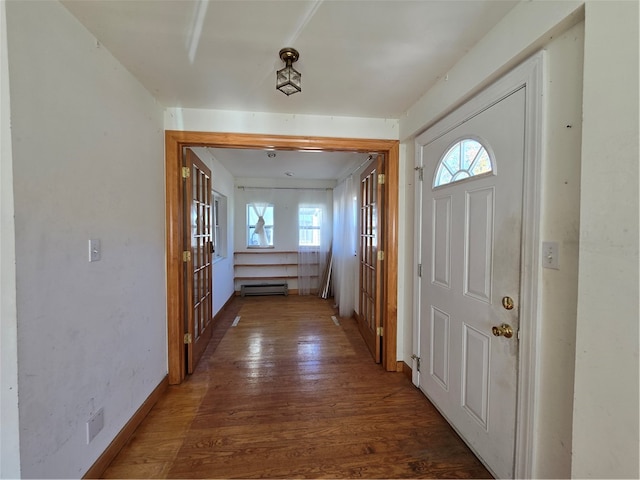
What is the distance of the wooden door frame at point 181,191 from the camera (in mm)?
2086

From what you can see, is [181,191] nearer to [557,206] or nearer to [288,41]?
[288,41]

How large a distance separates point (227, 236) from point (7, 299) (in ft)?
11.7

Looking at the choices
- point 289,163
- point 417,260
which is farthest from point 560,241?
point 289,163

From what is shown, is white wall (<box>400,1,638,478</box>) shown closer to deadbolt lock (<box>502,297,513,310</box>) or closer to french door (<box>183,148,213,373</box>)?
deadbolt lock (<box>502,297,513,310</box>)

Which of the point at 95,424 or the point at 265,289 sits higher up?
the point at 95,424

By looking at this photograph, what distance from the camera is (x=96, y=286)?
52.2 inches

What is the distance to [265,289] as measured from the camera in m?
5.01

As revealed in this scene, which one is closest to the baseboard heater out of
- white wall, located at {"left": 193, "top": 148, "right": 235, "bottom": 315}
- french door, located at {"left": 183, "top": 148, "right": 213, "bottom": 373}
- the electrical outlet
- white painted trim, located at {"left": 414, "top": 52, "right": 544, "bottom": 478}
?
white wall, located at {"left": 193, "top": 148, "right": 235, "bottom": 315}

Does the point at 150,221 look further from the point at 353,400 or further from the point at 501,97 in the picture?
the point at 501,97

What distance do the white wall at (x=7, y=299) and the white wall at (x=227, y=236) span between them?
2037 millimetres

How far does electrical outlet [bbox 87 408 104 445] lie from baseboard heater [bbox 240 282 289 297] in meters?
3.59

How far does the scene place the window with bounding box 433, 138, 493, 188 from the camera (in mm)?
1418

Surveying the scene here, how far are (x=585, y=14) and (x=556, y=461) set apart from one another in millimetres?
1682

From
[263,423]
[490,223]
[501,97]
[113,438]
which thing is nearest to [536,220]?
[490,223]
